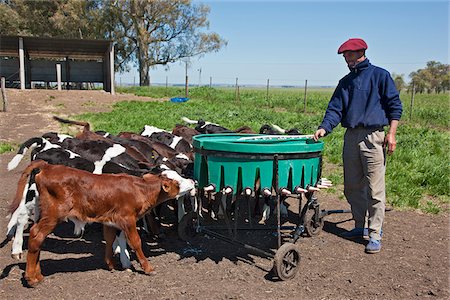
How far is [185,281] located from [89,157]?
8.54 ft

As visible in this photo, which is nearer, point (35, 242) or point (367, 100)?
point (35, 242)

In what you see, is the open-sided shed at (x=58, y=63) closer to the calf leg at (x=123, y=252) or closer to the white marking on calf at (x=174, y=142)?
the white marking on calf at (x=174, y=142)

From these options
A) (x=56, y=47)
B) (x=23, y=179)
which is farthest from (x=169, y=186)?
(x=56, y=47)

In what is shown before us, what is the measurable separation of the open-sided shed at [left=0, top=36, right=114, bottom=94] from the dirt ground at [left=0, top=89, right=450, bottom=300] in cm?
2618

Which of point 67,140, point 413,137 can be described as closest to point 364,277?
point 67,140

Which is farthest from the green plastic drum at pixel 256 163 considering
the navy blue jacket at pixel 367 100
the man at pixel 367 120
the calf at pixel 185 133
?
the calf at pixel 185 133

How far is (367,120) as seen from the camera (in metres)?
5.59

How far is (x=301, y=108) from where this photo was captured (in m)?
28.2

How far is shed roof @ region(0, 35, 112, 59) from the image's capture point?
30391mm

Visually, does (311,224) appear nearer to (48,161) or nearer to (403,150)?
(48,161)

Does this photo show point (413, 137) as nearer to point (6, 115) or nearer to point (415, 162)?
point (415, 162)

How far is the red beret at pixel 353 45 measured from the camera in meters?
5.56

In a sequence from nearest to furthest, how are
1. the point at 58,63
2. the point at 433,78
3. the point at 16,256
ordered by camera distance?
1. the point at 16,256
2. the point at 58,63
3. the point at 433,78

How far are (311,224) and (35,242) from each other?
3.77m
